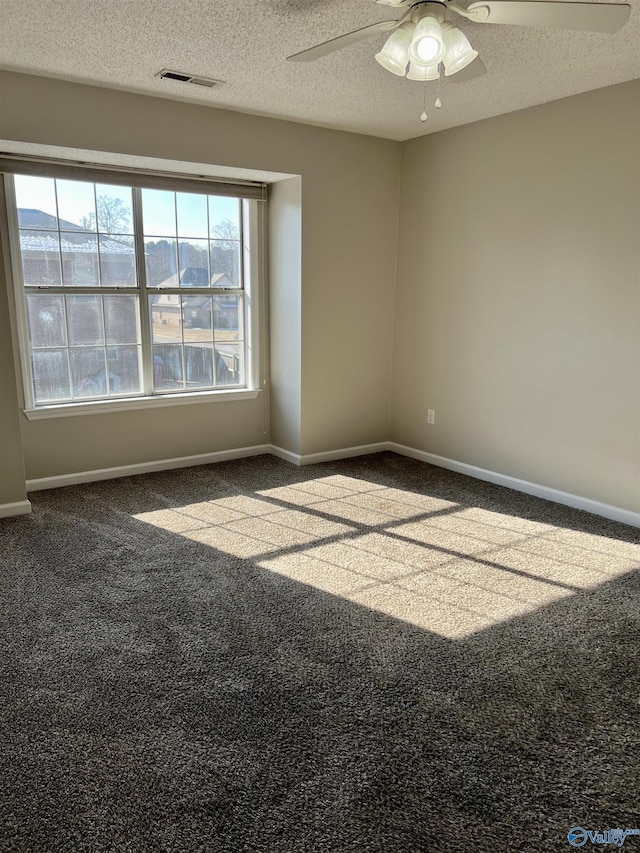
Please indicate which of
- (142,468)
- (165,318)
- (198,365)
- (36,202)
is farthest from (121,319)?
(142,468)

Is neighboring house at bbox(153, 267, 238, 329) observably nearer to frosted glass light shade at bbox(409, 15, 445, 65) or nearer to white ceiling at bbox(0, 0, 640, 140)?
white ceiling at bbox(0, 0, 640, 140)

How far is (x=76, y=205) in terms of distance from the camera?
158 inches

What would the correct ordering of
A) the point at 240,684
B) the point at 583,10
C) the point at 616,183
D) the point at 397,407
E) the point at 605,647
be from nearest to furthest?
the point at 583,10 → the point at 240,684 → the point at 605,647 → the point at 616,183 → the point at 397,407

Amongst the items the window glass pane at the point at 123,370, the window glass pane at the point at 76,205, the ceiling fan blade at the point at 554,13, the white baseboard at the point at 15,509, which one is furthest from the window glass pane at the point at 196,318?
the ceiling fan blade at the point at 554,13

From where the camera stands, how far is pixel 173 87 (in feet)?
11.4

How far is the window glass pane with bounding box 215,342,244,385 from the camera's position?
4.81 meters

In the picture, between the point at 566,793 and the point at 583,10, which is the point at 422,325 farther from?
the point at 566,793

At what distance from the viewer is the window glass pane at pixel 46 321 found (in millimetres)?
3977

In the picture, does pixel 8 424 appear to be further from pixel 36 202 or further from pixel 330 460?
pixel 330 460

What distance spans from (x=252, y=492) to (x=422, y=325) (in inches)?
74.8

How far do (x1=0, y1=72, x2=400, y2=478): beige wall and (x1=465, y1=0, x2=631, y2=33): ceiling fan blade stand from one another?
228 centimetres

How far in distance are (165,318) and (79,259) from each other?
2.30 feet

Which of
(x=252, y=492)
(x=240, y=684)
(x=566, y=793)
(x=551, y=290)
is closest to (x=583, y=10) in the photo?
(x=551, y=290)

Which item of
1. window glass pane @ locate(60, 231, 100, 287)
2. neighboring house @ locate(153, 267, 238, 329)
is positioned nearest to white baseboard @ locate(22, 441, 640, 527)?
neighboring house @ locate(153, 267, 238, 329)
